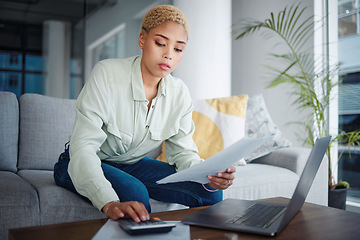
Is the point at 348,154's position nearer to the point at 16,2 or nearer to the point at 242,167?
the point at 242,167

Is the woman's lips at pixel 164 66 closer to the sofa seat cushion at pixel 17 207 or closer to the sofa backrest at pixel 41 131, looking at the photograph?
the sofa seat cushion at pixel 17 207

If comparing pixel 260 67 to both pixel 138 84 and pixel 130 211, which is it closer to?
pixel 138 84

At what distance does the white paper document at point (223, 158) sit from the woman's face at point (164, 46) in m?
0.47

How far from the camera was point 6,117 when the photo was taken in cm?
173

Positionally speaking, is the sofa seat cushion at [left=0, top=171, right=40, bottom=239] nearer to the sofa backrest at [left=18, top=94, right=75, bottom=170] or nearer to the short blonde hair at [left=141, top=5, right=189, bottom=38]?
the sofa backrest at [left=18, top=94, right=75, bottom=170]

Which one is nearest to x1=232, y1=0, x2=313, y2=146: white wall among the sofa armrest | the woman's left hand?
the sofa armrest

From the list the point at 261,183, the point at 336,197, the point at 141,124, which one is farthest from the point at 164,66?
the point at 336,197

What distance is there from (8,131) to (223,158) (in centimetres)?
130

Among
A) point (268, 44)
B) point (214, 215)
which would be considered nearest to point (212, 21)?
point (268, 44)

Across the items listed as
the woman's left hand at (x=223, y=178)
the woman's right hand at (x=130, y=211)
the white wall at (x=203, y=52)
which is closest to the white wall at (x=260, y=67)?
the white wall at (x=203, y=52)

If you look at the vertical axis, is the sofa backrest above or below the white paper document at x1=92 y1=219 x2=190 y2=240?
above

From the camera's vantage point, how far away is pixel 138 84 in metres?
1.30

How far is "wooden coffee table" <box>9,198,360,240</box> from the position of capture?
0.72 meters

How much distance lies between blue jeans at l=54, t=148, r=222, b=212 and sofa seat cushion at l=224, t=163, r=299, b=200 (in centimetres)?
37
